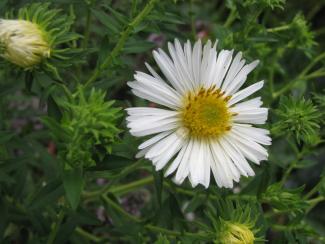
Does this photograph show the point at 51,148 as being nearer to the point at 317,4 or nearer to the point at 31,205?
the point at 31,205

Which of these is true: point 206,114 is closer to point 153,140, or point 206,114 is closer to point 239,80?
point 239,80

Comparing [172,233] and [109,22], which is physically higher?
[109,22]

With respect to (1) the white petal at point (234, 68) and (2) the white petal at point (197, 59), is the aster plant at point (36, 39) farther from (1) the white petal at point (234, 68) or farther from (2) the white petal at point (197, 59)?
(1) the white petal at point (234, 68)

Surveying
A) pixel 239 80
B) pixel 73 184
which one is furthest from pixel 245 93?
pixel 73 184

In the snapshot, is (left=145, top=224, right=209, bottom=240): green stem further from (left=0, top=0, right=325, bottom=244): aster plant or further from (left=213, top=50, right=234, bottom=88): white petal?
(left=213, top=50, right=234, bottom=88): white petal

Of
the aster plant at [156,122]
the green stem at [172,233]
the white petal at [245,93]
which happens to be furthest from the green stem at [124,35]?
the green stem at [172,233]

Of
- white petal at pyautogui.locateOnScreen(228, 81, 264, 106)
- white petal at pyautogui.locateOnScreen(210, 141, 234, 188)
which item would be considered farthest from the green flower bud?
white petal at pyautogui.locateOnScreen(228, 81, 264, 106)
